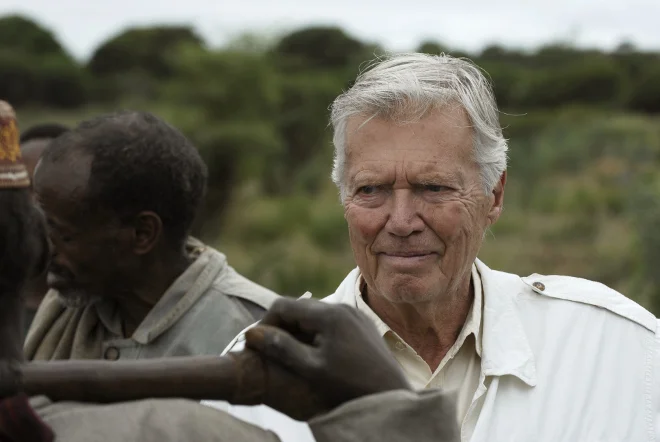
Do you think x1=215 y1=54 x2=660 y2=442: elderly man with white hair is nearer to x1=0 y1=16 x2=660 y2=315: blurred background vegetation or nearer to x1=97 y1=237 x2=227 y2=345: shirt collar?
x1=97 y1=237 x2=227 y2=345: shirt collar

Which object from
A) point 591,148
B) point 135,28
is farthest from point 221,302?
point 135,28

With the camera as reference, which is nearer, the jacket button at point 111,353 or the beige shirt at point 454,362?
the beige shirt at point 454,362

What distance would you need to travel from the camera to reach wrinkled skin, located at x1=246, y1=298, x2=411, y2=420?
131 centimetres

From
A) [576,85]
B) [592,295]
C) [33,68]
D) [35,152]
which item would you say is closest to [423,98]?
[592,295]

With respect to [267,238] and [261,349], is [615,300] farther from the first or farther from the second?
[267,238]

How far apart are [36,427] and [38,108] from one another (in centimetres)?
1601

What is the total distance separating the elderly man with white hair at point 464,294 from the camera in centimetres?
242

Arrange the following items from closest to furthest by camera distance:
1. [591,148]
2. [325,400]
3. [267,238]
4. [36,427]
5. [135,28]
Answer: [36,427] < [325,400] < [267,238] < [591,148] < [135,28]

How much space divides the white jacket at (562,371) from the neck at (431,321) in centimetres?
9

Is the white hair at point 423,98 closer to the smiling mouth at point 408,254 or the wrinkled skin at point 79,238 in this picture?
the smiling mouth at point 408,254

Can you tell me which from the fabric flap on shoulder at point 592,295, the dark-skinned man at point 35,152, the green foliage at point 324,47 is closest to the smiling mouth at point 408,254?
the fabric flap on shoulder at point 592,295

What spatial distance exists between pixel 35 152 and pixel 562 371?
2.36 meters

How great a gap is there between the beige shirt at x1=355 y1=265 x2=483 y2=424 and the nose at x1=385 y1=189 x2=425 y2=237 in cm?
27

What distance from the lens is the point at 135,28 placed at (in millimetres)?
21625
